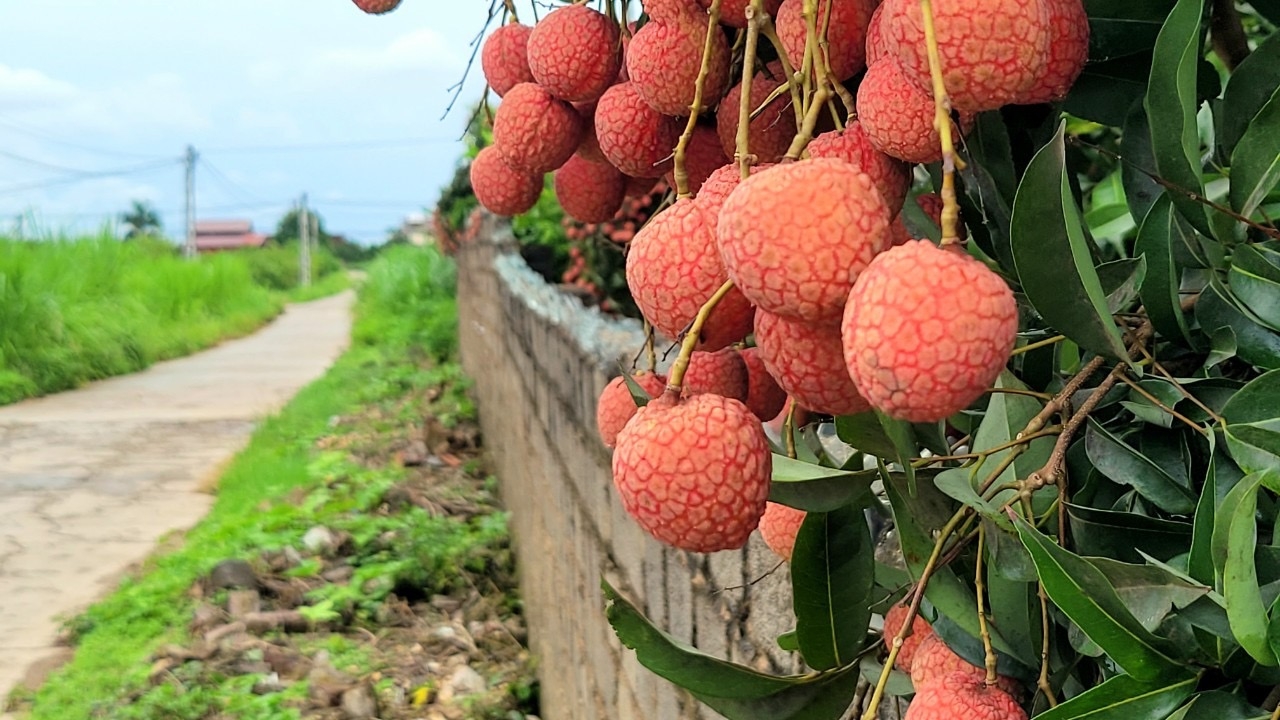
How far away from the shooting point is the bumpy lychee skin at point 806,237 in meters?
0.32

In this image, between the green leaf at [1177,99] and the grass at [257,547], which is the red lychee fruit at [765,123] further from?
Answer: the grass at [257,547]

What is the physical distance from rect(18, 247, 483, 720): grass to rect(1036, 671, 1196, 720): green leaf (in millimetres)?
2586

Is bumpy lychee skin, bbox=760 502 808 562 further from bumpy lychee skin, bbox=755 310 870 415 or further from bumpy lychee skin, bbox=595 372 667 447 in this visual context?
bumpy lychee skin, bbox=755 310 870 415

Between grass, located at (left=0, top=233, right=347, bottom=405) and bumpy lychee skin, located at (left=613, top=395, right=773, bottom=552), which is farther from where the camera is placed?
grass, located at (left=0, top=233, right=347, bottom=405)

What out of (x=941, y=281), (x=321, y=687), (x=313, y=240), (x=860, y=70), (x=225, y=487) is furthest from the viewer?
(x=313, y=240)

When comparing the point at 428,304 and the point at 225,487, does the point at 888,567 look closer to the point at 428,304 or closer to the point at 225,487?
the point at 225,487

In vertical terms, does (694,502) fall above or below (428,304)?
above

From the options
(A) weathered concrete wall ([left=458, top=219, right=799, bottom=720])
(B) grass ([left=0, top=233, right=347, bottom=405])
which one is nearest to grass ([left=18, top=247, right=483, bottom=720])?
(A) weathered concrete wall ([left=458, top=219, right=799, bottom=720])

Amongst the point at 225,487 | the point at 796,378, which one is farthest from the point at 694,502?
the point at 225,487

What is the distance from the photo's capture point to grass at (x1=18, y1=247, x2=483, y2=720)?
2908 mm

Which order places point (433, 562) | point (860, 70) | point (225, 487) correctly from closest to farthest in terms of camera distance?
1. point (860, 70)
2. point (433, 562)
3. point (225, 487)

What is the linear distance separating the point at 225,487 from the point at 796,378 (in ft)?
17.1

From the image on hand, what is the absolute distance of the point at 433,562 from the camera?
3.59 meters

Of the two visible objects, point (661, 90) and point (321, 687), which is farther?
point (321, 687)
